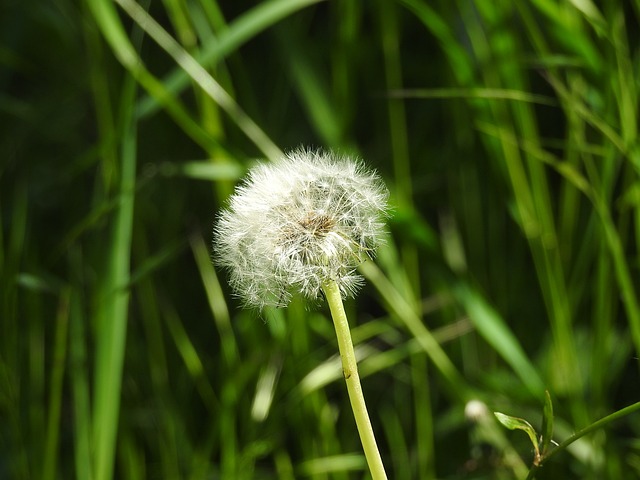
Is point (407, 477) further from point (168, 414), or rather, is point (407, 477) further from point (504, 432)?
point (168, 414)

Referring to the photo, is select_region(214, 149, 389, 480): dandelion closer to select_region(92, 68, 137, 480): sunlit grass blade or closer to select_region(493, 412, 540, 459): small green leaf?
select_region(493, 412, 540, 459): small green leaf

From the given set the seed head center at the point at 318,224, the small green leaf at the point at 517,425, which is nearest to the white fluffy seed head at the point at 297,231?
the seed head center at the point at 318,224

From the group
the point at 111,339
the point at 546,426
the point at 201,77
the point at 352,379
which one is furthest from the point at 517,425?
the point at 201,77

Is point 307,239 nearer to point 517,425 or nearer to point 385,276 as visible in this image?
point 517,425

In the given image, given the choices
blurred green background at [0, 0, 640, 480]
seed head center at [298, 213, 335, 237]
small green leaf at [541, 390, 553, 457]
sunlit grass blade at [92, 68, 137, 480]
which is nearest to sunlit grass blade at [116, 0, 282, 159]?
blurred green background at [0, 0, 640, 480]

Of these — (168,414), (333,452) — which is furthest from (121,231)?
(333,452)
